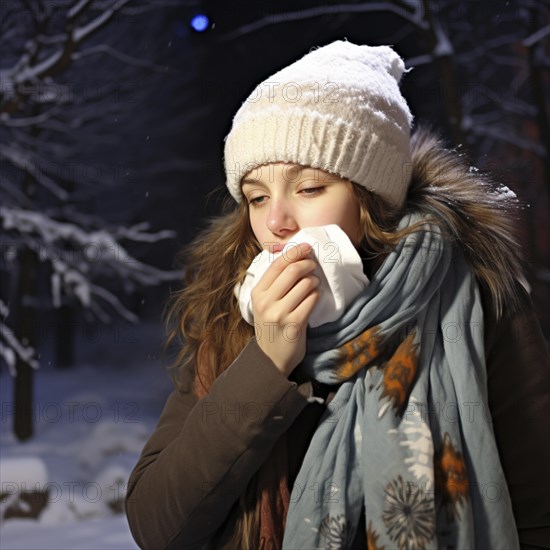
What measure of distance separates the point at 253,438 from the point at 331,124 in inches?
15.9

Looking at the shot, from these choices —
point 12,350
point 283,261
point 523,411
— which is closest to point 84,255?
point 12,350

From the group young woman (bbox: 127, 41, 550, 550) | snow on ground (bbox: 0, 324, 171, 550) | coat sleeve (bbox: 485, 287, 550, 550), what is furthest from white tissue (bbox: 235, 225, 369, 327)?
snow on ground (bbox: 0, 324, 171, 550)

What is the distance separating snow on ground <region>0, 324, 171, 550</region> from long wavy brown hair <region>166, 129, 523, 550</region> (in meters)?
0.73

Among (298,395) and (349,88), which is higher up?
(349,88)

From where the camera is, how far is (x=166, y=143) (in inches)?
72.1

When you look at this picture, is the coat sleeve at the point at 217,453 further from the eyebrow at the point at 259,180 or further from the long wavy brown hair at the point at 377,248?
the eyebrow at the point at 259,180

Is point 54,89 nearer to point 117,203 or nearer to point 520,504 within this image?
point 117,203

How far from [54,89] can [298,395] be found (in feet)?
4.07

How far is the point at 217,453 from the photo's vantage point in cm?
85

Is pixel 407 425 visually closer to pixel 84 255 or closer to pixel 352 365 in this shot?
pixel 352 365

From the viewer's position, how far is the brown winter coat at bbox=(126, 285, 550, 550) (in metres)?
0.85

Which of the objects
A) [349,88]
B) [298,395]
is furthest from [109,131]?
[298,395]

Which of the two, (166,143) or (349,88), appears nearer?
(349,88)

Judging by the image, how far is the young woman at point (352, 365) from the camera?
2.80ft
